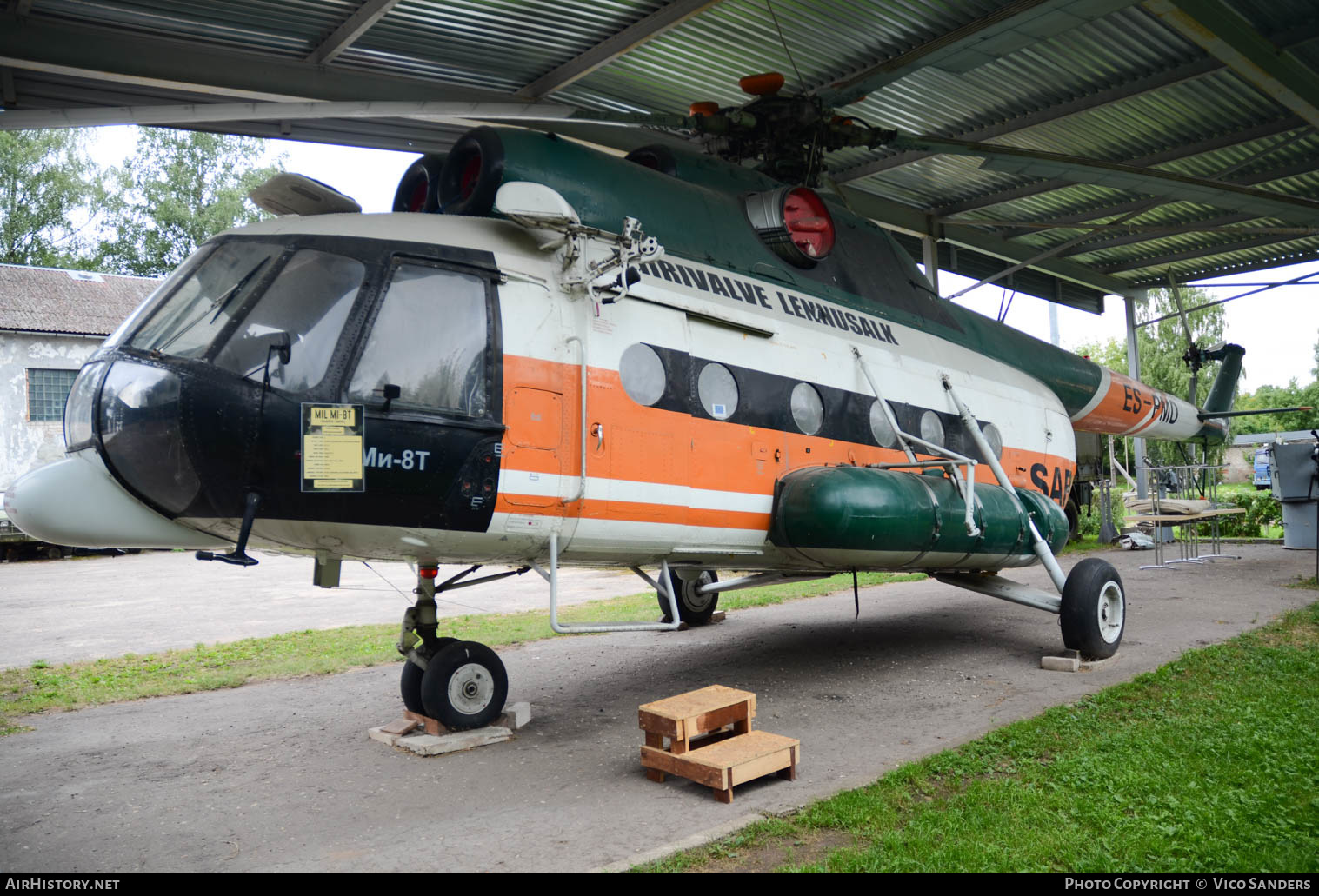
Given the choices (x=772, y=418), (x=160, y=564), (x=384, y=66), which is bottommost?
(x=160, y=564)

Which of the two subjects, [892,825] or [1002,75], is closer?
[892,825]

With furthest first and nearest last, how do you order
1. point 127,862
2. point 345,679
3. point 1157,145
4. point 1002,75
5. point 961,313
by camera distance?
point 1157,145
point 1002,75
point 961,313
point 345,679
point 127,862

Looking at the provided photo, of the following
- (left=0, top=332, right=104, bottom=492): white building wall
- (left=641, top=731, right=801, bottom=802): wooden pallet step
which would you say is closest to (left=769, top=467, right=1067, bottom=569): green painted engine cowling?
(left=641, top=731, right=801, bottom=802): wooden pallet step

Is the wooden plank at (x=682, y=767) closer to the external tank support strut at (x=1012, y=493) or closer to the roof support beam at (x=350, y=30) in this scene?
the external tank support strut at (x=1012, y=493)

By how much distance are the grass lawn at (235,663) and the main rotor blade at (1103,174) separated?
6.77 meters

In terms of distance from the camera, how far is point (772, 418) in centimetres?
697

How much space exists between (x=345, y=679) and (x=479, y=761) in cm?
342

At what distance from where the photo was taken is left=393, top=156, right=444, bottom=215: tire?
21.9ft

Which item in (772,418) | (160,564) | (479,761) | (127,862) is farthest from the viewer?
(160,564)

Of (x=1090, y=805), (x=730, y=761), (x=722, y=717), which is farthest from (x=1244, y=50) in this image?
(x=730, y=761)

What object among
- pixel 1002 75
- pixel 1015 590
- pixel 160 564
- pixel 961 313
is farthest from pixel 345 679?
pixel 160 564

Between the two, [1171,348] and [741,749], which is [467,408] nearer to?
[741,749]
